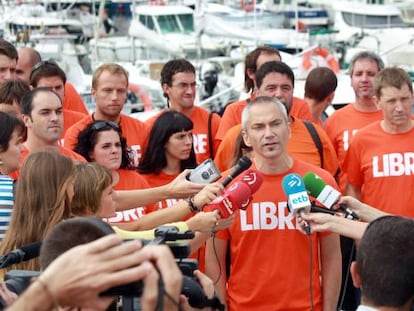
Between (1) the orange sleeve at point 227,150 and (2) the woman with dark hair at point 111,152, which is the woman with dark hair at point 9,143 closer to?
(2) the woman with dark hair at point 111,152

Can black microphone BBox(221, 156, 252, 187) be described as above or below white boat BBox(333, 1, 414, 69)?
above

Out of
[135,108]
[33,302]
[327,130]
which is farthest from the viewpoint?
[135,108]

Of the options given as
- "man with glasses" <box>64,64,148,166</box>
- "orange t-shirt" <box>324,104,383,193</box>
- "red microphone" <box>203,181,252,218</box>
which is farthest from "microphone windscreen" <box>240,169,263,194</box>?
"orange t-shirt" <box>324,104,383,193</box>

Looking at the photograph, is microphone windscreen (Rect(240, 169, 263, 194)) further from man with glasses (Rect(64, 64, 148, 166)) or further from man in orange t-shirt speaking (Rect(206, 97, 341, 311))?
man with glasses (Rect(64, 64, 148, 166))

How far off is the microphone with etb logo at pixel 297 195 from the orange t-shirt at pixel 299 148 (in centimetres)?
160

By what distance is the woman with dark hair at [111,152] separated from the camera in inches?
277

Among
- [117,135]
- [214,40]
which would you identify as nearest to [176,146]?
[117,135]

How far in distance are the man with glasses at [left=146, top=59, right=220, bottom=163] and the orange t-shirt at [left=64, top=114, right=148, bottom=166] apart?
0.31 ft

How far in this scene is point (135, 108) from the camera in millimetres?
28781

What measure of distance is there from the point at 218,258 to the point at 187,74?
125 inches

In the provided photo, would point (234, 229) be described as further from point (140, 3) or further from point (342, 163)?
point (140, 3)

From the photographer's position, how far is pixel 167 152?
Result: 292 inches

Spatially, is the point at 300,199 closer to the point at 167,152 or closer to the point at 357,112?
the point at 167,152

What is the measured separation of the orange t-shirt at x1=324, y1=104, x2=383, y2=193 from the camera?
28.0ft
